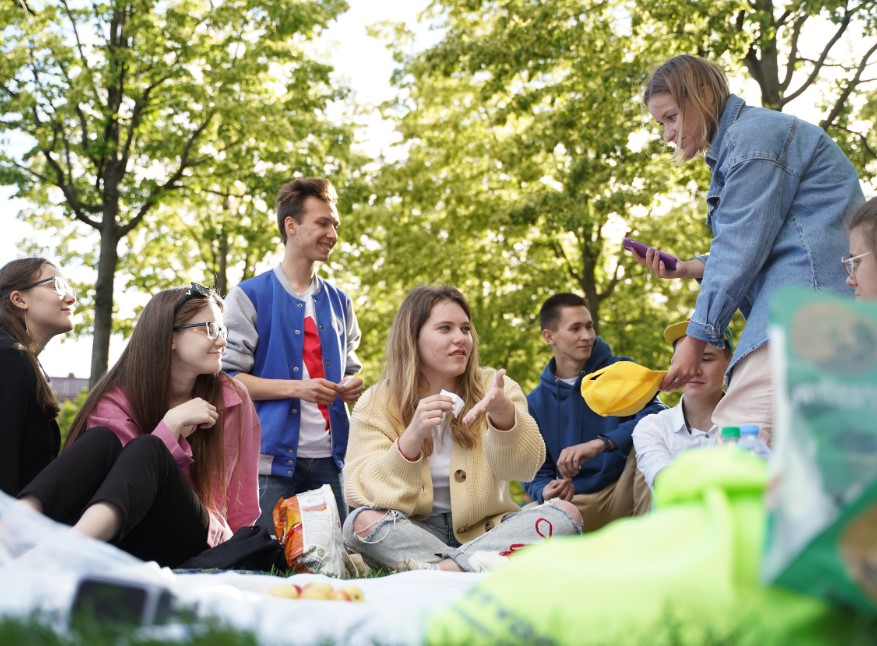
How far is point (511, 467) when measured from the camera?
16.6 feet

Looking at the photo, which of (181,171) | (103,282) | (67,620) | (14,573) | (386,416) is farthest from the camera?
(181,171)

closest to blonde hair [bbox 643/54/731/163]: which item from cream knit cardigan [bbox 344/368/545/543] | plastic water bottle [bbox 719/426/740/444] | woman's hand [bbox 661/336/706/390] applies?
woman's hand [bbox 661/336/706/390]

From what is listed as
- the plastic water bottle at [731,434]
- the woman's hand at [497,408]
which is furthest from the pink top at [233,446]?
the plastic water bottle at [731,434]

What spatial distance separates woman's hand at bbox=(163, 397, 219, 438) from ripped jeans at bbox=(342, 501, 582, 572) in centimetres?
101

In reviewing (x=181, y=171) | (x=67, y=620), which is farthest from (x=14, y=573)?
(x=181, y=171)

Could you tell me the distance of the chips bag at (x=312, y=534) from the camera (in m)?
4.85

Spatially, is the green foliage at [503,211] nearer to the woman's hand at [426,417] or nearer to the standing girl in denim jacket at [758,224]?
the woman's hand at [426,417]

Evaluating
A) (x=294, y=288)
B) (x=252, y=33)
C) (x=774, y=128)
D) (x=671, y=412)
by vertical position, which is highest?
(x=252, y=33)

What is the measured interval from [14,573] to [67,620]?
49 cm

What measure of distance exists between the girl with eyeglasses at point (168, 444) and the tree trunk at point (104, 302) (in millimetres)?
9177

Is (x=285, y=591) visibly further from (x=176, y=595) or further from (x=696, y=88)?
(x=696, y=88)

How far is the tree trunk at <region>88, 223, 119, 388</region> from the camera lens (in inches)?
543

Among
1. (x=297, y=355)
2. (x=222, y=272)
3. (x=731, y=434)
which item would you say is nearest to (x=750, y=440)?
(x=731, y=434)

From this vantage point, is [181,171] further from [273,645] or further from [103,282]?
[273,645]
